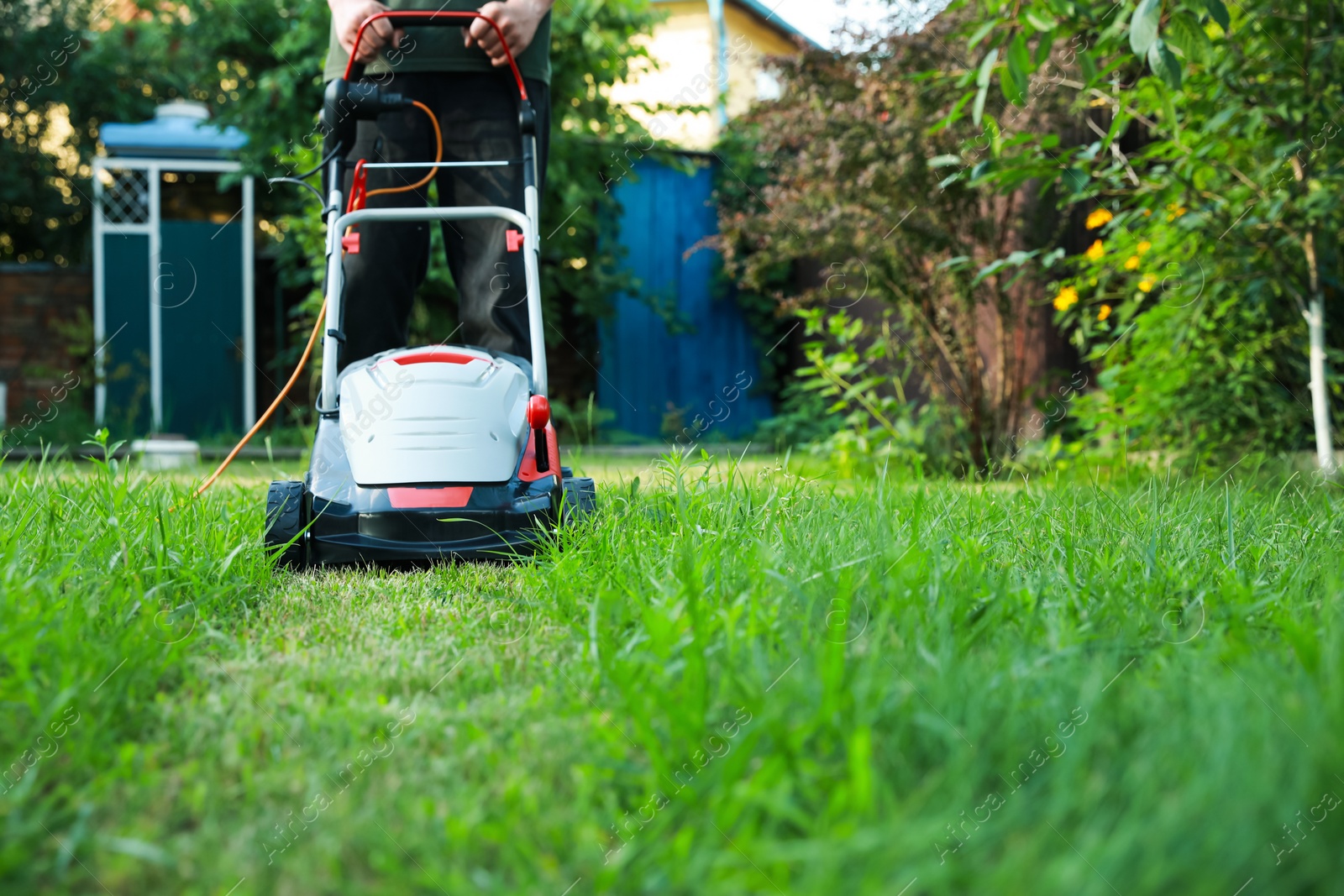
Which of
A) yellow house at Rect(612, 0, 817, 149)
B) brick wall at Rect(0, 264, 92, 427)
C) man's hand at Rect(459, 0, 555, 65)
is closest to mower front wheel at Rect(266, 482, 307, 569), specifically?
man's hand at Rect(459, 0, 555, 65)

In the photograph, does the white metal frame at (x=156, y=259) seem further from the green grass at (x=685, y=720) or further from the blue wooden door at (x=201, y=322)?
the green grass at (x=685, y=720)

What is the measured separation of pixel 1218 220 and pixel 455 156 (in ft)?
6.98

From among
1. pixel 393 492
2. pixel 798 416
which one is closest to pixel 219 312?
pixel 798 416

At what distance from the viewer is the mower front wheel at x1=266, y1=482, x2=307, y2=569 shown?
6.39ft

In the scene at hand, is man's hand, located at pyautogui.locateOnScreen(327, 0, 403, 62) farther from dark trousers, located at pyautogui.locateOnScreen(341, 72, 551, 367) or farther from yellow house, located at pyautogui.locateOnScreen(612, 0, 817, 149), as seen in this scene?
yellow house, located at pyautogui.locateOnScreen(612, 0, 817, 149)

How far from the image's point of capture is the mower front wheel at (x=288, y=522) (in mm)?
1947

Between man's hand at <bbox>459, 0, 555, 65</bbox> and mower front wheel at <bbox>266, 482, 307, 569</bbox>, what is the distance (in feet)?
3.56

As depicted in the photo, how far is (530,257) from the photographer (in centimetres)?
222

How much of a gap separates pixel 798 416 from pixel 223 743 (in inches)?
200

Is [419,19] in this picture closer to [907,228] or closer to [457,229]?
[457,229]

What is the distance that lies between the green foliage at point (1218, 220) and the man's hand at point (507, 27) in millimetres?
1105

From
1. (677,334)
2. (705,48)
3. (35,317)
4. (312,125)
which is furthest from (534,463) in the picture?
(705,48)

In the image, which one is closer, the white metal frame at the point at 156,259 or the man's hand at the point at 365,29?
the man's hand at the point at 365,29

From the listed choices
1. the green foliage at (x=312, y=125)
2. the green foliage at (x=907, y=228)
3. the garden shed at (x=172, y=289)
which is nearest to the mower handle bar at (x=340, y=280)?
the green foliage at (x=907, y=228)
